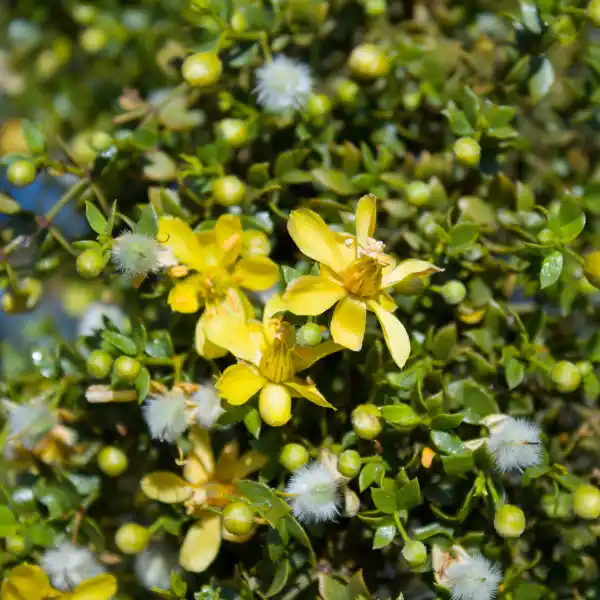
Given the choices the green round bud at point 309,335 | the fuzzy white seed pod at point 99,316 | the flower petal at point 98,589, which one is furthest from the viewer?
the fuzzy white seed pod at point 99,316

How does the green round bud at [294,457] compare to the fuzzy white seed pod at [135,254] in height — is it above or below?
below

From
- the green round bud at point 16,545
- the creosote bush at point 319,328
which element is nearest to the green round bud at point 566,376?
the creosote bush at point 319,328

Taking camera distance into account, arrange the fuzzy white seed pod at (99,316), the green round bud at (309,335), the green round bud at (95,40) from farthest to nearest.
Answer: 1. the green round bud at (95,40)
2. the fuzzy white seed pod at (99,316)
3. the green round bud at (309,335)

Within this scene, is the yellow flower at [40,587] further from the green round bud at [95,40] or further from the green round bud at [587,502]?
the green round bud at [95,40]

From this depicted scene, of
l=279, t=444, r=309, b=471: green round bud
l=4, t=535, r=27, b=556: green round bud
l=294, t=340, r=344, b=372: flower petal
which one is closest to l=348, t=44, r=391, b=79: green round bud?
l=294, t=340, r=344, b=372: flower petal

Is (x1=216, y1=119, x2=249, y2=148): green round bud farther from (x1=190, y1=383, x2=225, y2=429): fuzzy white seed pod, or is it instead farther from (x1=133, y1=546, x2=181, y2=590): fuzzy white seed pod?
(x1=133, y1=546, x2=181, y2=590): fuzzy white seed pod

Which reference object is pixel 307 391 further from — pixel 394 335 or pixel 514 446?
pixel 514 446
